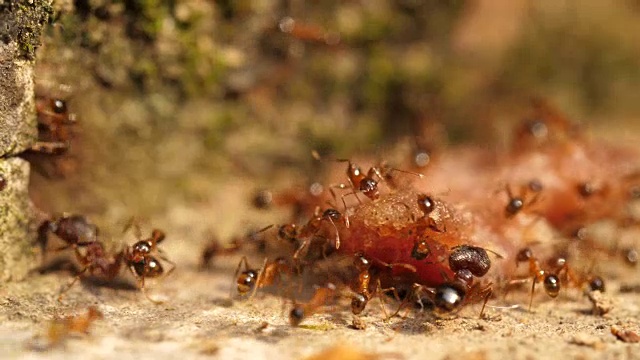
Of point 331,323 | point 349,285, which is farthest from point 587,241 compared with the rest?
point 331,323

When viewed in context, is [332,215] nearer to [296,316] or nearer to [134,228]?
[296,316]

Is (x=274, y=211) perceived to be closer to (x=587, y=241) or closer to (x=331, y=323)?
(x=331, y=323)

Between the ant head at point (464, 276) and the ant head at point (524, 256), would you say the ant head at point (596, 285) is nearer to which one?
the ant head at point (524, 256)

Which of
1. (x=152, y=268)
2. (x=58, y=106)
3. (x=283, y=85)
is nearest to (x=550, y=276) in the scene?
(x=152, y=268)

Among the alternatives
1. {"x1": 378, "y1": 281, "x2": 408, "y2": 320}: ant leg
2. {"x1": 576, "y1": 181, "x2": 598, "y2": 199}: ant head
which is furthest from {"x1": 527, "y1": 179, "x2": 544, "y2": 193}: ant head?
{"x1": 378, "y1": 281, "x2": 408, "y2": 320}: ant leg

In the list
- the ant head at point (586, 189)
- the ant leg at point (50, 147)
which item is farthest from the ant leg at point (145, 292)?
the ant head at point (586, 189)
